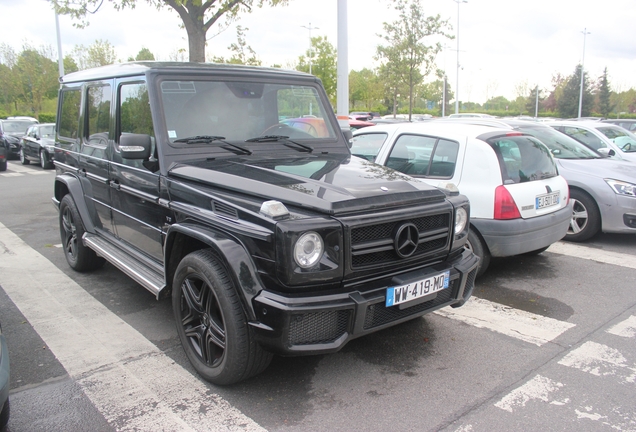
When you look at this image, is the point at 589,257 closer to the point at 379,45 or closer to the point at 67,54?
the point at 379,45

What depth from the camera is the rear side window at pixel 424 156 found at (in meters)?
5.48

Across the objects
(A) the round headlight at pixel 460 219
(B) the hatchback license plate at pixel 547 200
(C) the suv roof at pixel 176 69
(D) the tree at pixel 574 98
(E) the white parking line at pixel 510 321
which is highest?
(D) the tree at pixel 574 98

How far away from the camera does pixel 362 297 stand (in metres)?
2.95

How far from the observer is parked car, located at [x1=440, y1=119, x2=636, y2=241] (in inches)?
267

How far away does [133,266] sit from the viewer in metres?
4.21

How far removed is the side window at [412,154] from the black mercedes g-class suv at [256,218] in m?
1.42

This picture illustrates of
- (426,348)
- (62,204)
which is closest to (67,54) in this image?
(62,204)

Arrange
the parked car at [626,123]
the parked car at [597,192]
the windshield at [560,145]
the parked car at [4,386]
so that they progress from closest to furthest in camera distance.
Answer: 1. the parked car at [4,386]
2. the parked car at [597,192]
3. the windshield at [560,145]
4. the parked car at [626,123]

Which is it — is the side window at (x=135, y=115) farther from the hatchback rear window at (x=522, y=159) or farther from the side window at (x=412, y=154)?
the hatchback rear window at (x=522, y=159)

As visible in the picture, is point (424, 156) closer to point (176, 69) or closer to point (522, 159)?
point (522, 159)

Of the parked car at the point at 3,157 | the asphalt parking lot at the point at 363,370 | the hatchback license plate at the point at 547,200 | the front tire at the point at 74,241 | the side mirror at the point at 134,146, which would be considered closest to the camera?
the asphalt parking lot at the point at 363,370

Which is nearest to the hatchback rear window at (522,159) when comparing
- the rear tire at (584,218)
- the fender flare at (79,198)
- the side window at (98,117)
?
the rear tire at (584,218)

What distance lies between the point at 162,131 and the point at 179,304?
1.32 m

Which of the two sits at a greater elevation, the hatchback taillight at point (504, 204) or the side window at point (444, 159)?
the side window at point (444, 159)
